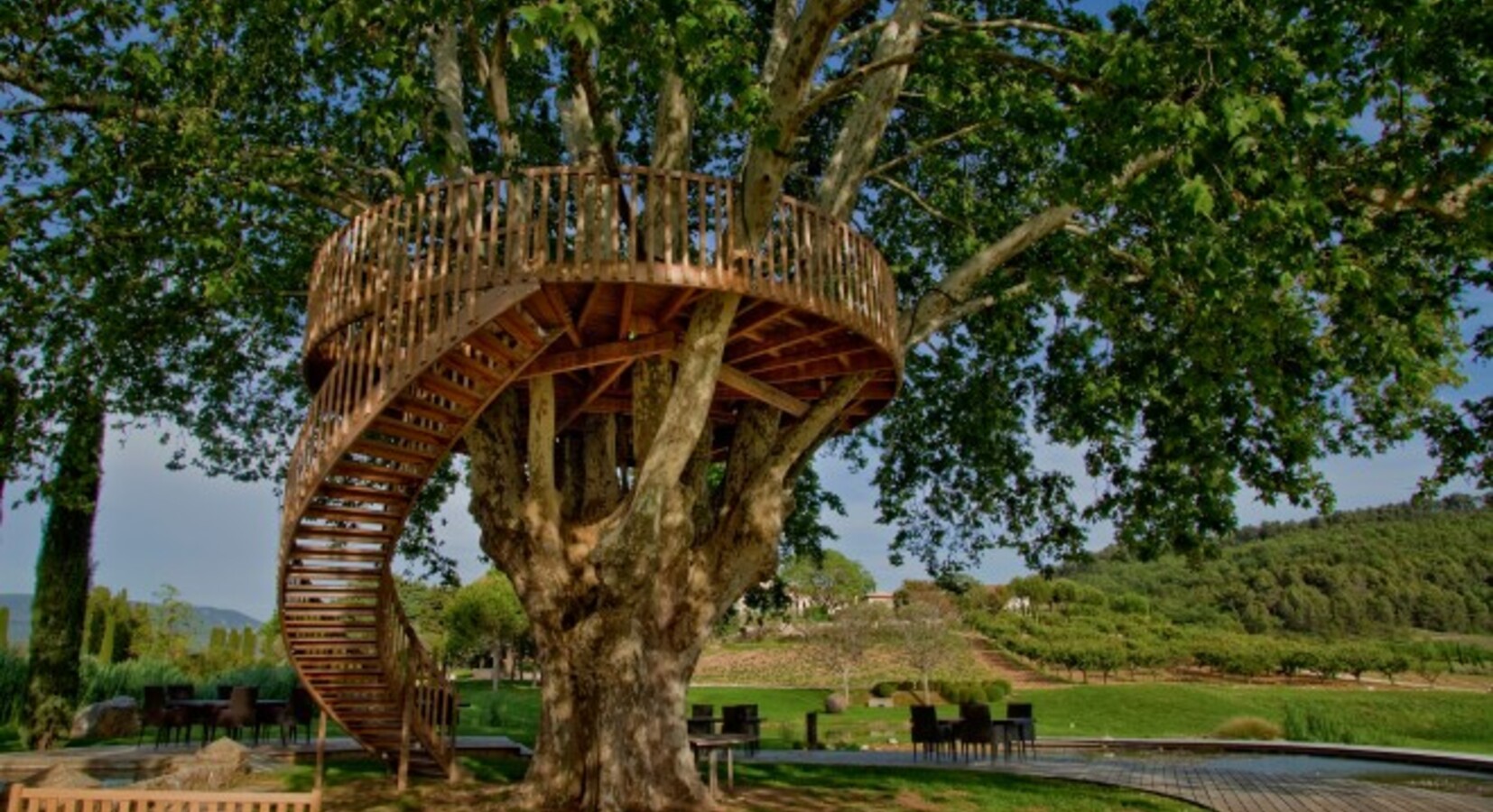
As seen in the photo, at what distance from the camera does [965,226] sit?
13281 mm

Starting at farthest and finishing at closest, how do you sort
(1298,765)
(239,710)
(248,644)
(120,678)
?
(248,644) < (120,678) < (1298,765) < (239,710)

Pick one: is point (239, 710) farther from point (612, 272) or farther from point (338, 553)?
point (612, 272)

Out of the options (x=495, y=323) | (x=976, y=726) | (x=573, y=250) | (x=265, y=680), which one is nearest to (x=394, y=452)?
(x=495, y=323)

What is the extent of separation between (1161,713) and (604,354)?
27.8 meters

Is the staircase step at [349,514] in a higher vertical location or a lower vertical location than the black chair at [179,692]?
higher

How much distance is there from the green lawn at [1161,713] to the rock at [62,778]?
34.2ft

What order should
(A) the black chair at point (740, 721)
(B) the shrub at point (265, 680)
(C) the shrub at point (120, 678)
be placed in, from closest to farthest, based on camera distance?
1. (A) the black chair at point (740, 721)
2. (C) the shrub at point (120, 678)
3. (B) the shrub at point (265, 680)

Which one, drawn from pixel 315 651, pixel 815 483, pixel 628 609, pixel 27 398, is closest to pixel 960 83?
pixel 628 609

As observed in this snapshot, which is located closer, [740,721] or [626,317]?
[626,317]

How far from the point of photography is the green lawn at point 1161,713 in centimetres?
2559

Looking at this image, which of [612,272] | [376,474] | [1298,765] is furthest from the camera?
[1298,765]

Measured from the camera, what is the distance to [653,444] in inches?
374

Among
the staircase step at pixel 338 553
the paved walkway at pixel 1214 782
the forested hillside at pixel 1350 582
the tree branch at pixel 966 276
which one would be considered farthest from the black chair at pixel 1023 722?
the forested hillside at pixel 1350 582

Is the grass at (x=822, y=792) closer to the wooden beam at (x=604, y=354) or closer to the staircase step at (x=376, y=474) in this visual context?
the staircase step at (x=376, y=474)
